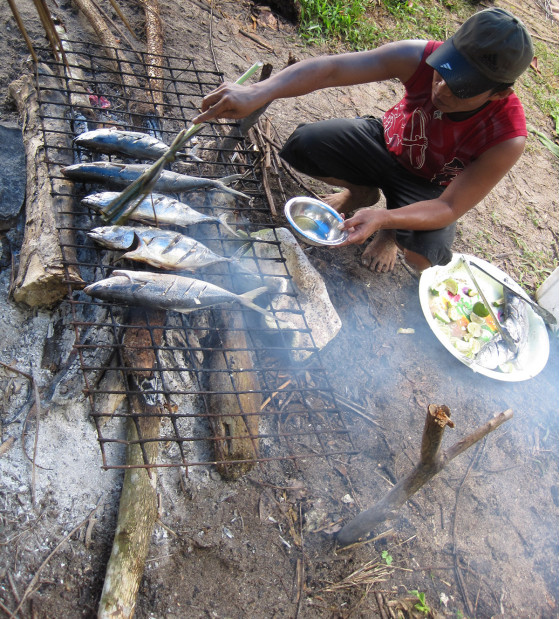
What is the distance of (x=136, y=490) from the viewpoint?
105 inches

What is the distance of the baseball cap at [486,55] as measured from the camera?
286 centimetres

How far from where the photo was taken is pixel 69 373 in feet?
9.77

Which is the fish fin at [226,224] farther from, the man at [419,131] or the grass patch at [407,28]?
the grass patch at [407,28]

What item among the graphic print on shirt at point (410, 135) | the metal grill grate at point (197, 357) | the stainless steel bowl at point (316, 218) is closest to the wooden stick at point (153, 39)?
the metal grill grate at point (197, 357)

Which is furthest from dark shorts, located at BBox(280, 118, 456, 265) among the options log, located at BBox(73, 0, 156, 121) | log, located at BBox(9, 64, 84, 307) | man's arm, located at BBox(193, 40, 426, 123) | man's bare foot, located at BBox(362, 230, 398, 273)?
log, located at BBox(9, 64, 84, 307)

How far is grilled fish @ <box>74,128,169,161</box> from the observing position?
11.7 feet

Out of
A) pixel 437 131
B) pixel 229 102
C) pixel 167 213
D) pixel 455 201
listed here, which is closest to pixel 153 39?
pixel 229 102

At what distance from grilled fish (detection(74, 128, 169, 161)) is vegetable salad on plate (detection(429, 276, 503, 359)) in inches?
116

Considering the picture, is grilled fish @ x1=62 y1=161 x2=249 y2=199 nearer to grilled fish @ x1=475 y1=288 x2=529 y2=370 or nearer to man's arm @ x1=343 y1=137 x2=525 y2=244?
man's arm @ x1=343 y1=137 x2=525 y2=244

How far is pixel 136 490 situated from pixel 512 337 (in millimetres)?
3692

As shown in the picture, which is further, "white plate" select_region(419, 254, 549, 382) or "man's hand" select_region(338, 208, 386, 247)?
"white plate" select_region(419, 254, 549, 382)

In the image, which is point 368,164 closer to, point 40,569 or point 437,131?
point 437,131

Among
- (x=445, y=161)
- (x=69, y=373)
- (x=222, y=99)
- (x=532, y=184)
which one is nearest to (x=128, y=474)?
(x=69, y=373)

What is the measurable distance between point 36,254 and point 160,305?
93cm
